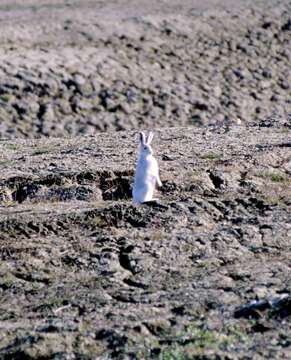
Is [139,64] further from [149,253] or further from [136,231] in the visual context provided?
[149,253]

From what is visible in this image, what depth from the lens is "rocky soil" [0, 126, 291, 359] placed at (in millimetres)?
8859

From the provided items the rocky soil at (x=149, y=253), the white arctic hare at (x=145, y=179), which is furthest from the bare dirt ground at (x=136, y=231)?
the white arctic hare at (x=145, y=179)

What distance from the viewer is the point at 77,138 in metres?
17.6

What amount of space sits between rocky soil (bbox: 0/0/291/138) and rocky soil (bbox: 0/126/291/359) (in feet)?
27.6

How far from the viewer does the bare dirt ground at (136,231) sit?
894cm

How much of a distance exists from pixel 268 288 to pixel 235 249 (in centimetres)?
139

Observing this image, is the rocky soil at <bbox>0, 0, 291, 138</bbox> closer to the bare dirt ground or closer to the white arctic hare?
the bare dirt ground

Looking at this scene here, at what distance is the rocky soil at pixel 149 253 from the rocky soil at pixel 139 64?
840 centimetres

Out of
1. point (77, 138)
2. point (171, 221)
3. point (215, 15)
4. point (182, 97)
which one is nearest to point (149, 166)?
point (171, 221)

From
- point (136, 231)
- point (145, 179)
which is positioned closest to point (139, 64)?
point (145, 179)

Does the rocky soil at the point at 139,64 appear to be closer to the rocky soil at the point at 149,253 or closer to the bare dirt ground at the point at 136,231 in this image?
the bare dirt ground at the point at 136,231

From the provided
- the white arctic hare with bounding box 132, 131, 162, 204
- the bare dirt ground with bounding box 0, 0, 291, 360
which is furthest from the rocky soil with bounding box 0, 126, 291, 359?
the white arctic hare with bounding box 132, 131, 162, 204

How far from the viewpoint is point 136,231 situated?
11.7 metres

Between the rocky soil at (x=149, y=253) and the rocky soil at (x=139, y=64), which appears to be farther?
the rocky soil at (x=139, y=64)
